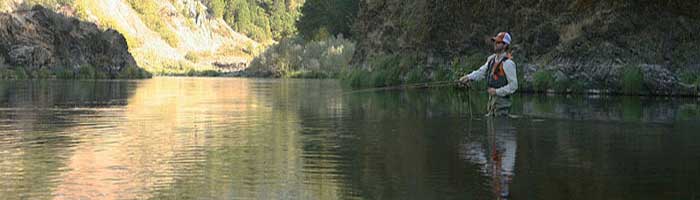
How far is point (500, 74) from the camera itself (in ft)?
50.2

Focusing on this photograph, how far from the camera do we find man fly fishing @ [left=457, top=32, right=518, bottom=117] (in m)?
14.9

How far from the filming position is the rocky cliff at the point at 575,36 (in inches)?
1142

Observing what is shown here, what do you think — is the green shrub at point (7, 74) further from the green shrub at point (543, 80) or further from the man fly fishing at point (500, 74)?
the man fly fishing at point (500, 74)

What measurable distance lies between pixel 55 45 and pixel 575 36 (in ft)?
142

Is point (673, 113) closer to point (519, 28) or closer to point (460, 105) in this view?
point (460, 105)

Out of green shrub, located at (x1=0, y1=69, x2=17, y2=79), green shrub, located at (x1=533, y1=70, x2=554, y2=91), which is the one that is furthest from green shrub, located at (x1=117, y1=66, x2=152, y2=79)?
green shrub, located at (x1=533, y1=70, x2=554, y2=91)

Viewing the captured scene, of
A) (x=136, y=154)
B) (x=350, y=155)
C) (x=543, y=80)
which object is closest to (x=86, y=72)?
(x=543, y=80)

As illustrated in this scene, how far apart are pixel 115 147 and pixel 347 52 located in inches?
2398

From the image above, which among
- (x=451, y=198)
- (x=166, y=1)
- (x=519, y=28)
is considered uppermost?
(x=166, y=1)

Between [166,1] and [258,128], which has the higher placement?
[166,1]

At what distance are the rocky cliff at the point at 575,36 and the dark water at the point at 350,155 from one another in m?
9.11

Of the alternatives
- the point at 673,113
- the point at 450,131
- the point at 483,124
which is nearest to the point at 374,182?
the point at 450,131

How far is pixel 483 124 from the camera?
16.1 m

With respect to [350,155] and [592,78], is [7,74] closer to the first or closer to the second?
[592,78]
